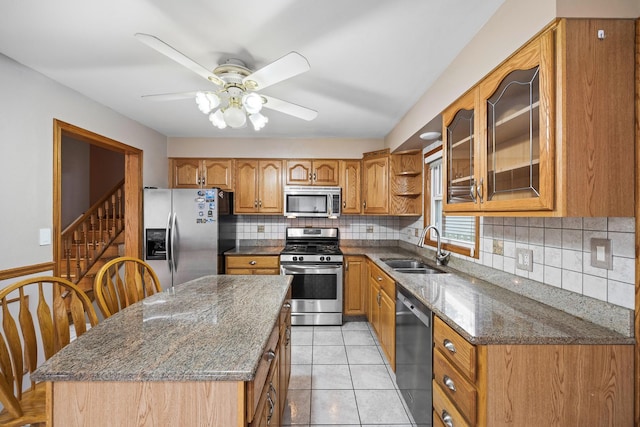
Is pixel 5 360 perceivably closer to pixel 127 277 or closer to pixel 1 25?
pixel 127 277

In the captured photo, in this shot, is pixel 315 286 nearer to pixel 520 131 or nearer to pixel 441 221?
pixel 441 221

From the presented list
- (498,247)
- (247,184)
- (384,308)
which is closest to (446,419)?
(498,247)

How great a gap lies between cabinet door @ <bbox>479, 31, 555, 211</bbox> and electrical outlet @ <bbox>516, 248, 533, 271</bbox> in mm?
458

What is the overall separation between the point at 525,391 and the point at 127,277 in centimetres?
211

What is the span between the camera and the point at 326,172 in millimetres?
3762

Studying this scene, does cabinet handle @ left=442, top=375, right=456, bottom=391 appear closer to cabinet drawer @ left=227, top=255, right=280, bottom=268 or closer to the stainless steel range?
the stainless steel range

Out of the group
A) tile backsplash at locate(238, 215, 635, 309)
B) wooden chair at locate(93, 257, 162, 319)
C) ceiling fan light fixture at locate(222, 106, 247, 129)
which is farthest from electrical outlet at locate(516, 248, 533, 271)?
wooden chair at locate(93, 257, 162, 319)

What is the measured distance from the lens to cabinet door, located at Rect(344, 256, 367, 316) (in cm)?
345

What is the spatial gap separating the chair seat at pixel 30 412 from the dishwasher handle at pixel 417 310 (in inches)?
68.4

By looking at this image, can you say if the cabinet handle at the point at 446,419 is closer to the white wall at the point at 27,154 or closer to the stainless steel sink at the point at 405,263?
the stainless steel sink at the point at 405,263

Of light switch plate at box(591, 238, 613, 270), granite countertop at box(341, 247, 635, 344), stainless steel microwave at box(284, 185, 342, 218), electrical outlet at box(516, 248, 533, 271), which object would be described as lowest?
granite countertop at box(341, 247, 635, 344)

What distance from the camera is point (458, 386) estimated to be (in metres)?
1.24

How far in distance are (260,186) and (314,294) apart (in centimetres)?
155

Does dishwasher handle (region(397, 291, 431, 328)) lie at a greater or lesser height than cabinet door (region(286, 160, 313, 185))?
lesser
